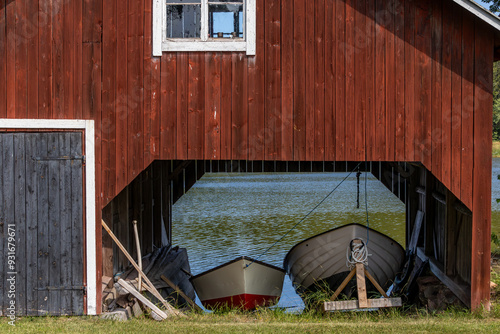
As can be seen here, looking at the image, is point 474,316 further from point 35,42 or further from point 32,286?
point 35,42

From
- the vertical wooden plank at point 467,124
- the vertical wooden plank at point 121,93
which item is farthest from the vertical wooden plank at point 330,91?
the vertical wooden plank at point 121,93

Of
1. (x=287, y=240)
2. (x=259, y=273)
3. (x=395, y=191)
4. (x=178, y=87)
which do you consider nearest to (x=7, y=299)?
(x=178, y=87)

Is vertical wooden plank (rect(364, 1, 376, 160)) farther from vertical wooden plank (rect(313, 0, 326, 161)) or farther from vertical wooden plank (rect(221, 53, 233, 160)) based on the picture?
vertical wooden plank (rect(221, 53, 233, 160))

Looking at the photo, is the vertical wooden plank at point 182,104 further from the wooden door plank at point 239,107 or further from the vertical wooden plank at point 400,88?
the vertical wooden plank at point 400,88

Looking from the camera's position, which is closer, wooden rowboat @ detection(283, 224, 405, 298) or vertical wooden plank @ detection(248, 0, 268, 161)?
vertical wooden plank @ detection(248, 0, 268, 161)

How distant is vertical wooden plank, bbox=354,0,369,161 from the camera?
8977 millimetres

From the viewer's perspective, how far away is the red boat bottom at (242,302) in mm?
11695

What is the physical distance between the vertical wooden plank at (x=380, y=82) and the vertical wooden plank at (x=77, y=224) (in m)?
4.53

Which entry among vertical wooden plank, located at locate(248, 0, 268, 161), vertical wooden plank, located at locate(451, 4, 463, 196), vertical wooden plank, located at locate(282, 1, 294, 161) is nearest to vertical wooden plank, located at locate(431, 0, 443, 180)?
vertical wooden plank, located at locate(451, 4, 463, 196)

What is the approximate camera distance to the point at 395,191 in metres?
15.4

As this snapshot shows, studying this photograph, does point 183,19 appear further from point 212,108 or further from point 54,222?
point 54,222

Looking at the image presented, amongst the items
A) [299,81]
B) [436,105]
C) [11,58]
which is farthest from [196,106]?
[436,105]

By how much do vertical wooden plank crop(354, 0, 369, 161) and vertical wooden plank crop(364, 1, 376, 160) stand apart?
5cm

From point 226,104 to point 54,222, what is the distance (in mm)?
3182
